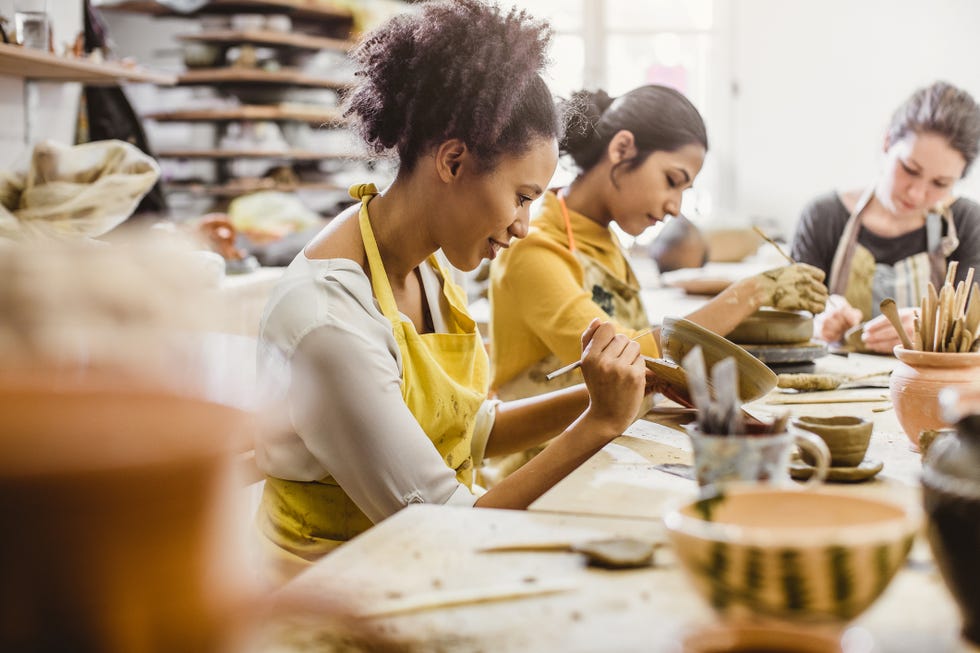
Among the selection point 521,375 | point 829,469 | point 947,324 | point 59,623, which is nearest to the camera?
point 59,623

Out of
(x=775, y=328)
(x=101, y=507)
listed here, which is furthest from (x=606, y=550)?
(x=775, y=328)

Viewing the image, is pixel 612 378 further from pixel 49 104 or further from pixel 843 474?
pixel 49 104

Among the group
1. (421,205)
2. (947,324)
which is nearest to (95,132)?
(421,205)

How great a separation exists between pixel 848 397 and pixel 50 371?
5.71 ft

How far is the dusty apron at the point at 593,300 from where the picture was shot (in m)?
2.26

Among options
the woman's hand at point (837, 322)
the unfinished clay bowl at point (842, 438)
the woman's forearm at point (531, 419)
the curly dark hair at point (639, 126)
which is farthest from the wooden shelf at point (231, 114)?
the unfinished clay bowl at point (842, 438)

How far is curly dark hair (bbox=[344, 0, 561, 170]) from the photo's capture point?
1577 millimetres

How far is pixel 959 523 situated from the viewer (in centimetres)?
73

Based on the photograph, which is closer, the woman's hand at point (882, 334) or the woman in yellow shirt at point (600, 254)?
the woman in yellow shirt at point (600, 254)

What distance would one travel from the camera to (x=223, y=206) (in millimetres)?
5328

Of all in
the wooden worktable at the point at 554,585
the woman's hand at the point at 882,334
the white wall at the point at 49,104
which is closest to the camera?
the wooden worktable at the point at 554,585

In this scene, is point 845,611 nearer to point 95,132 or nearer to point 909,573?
point 909,573

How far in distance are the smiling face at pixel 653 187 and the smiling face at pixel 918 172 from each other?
3.21 ft

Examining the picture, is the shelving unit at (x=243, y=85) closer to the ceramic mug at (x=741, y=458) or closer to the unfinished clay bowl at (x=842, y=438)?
the unfinished clay bowl at (x=842, y=438)
